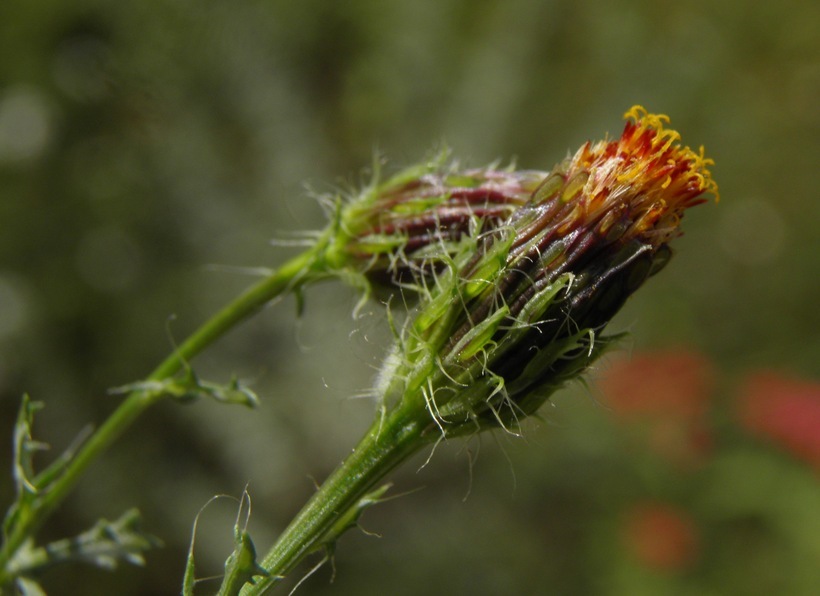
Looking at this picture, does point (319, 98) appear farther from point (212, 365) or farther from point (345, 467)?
point (345, 467)

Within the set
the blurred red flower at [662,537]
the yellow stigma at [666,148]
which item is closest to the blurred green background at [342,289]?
the blurred red flower at [662,537]

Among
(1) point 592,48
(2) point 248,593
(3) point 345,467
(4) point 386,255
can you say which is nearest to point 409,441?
(3) point 345,467

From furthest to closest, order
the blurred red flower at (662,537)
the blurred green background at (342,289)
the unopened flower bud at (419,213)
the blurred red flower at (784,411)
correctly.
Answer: the blurred green background at (342,289) < the blurred red flower at (784,411) < the blurred red flower at (662,537) < the unopened flower bud at (419,213)

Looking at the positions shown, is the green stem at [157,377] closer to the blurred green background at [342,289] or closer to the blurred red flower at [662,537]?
the blurred green background at [342,289]

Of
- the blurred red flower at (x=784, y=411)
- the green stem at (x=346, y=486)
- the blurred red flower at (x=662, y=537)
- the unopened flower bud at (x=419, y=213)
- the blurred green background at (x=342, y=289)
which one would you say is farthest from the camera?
the blurred green background at (x=342, y=289)

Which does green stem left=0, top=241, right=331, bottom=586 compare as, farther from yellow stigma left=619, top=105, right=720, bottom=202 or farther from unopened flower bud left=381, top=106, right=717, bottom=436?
yellow stigma left=619, top=105, right=720, bottom=202

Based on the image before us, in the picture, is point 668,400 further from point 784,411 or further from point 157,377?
point 157,377

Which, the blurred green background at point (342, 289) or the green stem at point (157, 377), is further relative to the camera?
the blurred green background at point (342, 289)

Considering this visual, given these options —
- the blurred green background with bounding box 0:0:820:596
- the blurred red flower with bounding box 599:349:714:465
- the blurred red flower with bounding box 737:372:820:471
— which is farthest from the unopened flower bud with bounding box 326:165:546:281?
the blurred red flower with bounding box 737:372:820:471
